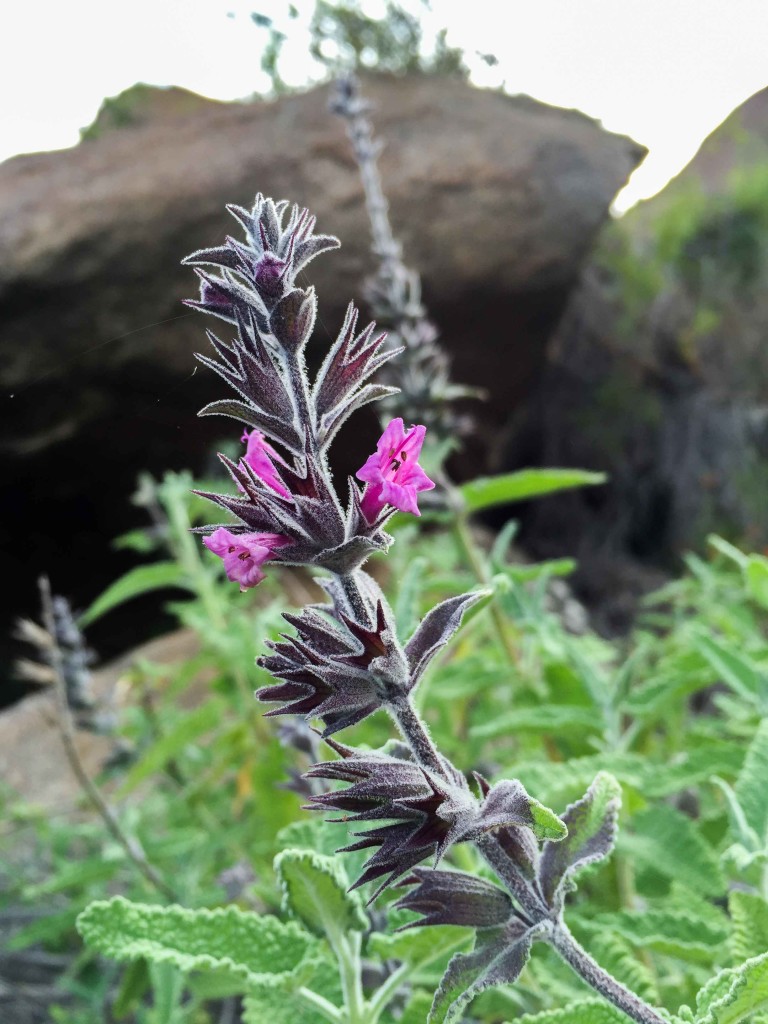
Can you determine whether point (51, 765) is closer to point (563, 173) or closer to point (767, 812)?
point (767, 812)

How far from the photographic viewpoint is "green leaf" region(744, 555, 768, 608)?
4.24ft

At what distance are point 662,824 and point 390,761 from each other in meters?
0.69

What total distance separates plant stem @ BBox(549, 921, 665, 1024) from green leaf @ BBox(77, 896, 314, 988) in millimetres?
265

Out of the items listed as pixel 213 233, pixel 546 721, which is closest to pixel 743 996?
pixel 546 721

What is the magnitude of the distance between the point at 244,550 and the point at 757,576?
0.98 metres

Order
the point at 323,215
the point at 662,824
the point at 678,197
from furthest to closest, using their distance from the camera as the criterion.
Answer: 1. the point at 678,197
2. the point at 323,215
3. the point at 662,824

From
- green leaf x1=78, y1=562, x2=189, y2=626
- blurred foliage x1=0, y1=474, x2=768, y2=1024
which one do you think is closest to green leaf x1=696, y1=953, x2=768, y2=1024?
blurred foliage x1=0, y1=474, x2=768, y2=1024

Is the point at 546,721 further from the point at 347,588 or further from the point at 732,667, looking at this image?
the point at 347,588

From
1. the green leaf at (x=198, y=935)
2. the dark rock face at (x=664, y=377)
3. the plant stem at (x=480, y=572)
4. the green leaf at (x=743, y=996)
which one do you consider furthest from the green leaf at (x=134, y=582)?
the dark rock face at (x=664, y=377)

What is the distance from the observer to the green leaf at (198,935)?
2.49 ft

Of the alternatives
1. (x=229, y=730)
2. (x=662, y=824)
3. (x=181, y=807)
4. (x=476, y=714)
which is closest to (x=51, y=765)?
(x=181, y=807)

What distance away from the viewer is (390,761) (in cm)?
59

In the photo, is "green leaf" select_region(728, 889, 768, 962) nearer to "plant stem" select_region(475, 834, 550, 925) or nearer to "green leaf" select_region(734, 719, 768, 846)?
"green leaf" select_region(734, 719, 768, 846)

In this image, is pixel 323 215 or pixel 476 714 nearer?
pixel 476 714
